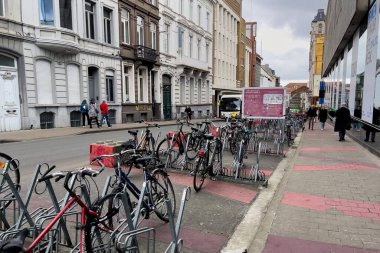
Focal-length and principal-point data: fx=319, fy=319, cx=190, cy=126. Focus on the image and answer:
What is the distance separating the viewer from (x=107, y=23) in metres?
23.4

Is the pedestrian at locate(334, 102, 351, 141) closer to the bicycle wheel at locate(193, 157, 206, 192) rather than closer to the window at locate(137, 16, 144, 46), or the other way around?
the bicycle wheel at locate(193, 157, 206, 192)

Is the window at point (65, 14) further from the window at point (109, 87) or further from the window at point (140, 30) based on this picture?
the window at point (140, 30)

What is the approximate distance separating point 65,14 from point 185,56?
55.9 ft

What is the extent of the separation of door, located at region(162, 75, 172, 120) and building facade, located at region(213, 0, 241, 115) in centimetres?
1417

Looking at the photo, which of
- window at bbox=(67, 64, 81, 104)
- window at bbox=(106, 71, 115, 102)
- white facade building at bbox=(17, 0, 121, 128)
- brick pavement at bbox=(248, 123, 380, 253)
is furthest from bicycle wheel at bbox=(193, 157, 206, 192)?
window at bbox=(106, 71, 115, 102)

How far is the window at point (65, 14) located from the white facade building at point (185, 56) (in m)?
11.8

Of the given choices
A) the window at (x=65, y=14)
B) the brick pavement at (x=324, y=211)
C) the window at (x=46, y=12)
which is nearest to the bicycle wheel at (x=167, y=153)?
the brick pavement at (x=324, y=211)

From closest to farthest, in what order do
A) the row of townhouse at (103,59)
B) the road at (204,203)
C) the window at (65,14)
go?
the road at (204,203), the row of townhouse at (103,59), the window at (65,14)

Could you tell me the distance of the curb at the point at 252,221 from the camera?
153 inches

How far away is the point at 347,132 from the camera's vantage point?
16.8m

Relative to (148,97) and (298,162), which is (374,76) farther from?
(148,97)

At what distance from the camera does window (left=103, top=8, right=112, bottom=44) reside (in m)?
23.1

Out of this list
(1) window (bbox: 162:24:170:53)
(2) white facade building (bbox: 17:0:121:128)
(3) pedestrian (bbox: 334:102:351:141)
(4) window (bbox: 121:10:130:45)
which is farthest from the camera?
(1) window (bbox: 162:24:170:53)

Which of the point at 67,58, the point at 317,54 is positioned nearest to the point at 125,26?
the point at 67,58
